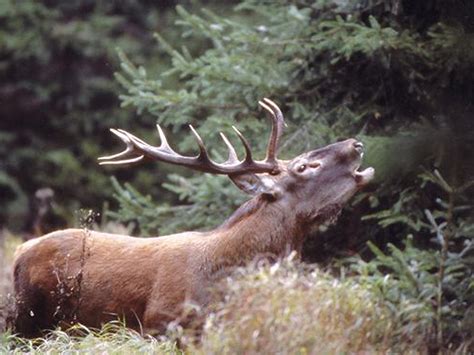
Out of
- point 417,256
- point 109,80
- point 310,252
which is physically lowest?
point 109,80

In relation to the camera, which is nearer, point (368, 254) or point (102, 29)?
point (368, 254)

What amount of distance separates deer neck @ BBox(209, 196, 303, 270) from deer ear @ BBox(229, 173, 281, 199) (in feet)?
0.18

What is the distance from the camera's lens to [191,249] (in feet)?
26.2

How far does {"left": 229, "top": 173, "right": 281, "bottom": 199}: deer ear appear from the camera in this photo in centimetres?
802

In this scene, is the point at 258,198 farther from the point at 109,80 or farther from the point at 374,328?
the point at 109,80

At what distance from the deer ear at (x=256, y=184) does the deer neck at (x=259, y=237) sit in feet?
0.18

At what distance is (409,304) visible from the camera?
7574 millimetres

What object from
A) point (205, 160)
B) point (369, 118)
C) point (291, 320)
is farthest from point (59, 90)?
point (291, 320)

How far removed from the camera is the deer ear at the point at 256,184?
802 cm

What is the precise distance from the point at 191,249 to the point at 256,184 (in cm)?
57

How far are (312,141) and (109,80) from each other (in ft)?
33.1

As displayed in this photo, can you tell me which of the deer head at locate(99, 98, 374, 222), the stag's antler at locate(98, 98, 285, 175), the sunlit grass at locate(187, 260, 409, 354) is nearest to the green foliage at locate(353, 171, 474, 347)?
the deer head at locate(99, 98, 374, 222)

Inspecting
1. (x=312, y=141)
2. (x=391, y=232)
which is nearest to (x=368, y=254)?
(x=391, y=232)

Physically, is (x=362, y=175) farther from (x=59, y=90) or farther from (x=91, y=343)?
(x=59, y=90)
